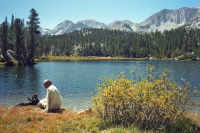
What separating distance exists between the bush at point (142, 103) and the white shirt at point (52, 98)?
170 inches

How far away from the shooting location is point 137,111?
900 cm

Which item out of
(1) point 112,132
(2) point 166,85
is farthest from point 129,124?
(2) point 166,85

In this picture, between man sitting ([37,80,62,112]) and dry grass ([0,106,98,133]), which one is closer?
dry grass ([0,106,98,133])

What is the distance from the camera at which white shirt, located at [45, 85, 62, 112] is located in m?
12.2

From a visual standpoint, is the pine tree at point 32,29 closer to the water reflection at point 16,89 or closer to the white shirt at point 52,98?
the water reflection at point 16,89

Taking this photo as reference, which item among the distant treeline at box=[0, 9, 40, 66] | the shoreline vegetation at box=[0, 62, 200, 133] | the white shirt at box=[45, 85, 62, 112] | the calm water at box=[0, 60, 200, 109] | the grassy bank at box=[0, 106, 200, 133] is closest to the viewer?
the grassy bank at box=[0, 106, 200, 133]

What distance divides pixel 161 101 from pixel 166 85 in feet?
5.31

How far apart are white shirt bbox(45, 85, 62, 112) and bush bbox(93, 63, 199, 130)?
4.31 metres

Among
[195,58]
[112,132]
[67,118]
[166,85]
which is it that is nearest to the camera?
[112,132]

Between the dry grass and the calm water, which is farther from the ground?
the dry grass

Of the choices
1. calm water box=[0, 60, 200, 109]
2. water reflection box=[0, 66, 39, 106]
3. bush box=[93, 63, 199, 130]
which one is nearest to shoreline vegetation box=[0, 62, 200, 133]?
bush box=[93, 63, 199, 130]

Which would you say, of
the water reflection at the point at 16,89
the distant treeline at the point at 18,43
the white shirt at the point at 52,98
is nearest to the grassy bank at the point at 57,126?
the white shirt at the point at 52,98

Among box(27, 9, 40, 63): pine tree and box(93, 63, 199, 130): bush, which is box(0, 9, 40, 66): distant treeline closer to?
box(27, 9, 40, 63): pine tree

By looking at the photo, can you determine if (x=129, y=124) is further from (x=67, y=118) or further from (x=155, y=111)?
(x=67, y=118)
